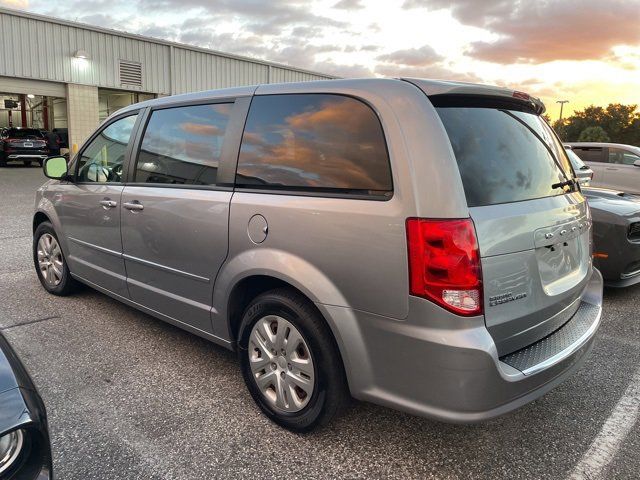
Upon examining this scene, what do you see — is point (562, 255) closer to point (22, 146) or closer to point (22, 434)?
point (22, 434)

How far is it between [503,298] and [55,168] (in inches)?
154

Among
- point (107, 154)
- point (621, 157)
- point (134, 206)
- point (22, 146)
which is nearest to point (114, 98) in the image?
point (22, 146)

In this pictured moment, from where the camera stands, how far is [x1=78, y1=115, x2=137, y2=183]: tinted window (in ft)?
12.1

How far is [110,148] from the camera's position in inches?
152

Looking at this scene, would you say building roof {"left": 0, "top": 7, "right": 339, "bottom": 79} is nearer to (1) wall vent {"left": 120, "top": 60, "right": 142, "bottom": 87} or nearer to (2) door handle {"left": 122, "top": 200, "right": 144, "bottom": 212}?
(1) wall vent {"left": 120, "top": 60, "right": 142, "bottom": 87}

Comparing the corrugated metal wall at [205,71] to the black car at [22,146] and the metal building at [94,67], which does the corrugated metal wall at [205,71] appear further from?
the black car at [22,146]

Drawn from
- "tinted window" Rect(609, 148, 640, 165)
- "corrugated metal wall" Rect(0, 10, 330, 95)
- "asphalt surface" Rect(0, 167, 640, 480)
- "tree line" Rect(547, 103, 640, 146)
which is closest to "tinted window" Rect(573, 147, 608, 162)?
"tinted window" Rect(609, 148, 640, 165)

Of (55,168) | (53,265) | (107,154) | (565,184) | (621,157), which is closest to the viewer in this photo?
(565,184)

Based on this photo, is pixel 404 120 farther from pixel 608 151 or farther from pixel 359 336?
pixel 608 151

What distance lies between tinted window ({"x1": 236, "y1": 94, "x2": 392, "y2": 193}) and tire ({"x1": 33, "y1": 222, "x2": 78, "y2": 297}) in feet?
8.47

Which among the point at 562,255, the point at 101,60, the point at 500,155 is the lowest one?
the point at 562,255

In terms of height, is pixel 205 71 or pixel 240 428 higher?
pixel 205 71

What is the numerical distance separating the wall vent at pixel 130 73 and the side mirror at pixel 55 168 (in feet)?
65.3

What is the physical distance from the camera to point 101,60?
2128cm
